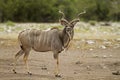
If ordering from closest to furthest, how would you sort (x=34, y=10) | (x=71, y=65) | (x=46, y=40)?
1. (x=46, y=40)
2. (x=71, y=65)
3. (x=34, y=10)

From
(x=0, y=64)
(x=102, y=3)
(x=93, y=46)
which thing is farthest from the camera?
(x=102, y=3)

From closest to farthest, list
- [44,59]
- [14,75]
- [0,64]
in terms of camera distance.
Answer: [14,75], [0,64], [44,59]

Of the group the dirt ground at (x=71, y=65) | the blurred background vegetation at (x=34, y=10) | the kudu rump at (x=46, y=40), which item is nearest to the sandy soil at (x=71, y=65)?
the dirt ground at (x=71, y=65)

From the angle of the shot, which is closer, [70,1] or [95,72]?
[95,72]

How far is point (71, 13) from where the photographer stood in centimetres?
6962

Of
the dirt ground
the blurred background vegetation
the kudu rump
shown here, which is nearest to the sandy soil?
the dirt ground

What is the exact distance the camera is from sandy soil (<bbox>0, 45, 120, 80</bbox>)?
58.2 ft

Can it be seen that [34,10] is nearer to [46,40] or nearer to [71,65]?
[71,65]

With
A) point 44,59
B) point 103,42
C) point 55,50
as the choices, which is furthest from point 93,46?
point 55,50

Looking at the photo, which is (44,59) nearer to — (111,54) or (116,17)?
(111,54)

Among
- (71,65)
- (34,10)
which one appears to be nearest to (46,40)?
(71,65)

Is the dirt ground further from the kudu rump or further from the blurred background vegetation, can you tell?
the blurred background vegetation

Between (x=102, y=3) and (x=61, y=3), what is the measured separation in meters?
15.6

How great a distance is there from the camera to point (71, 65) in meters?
21.2
